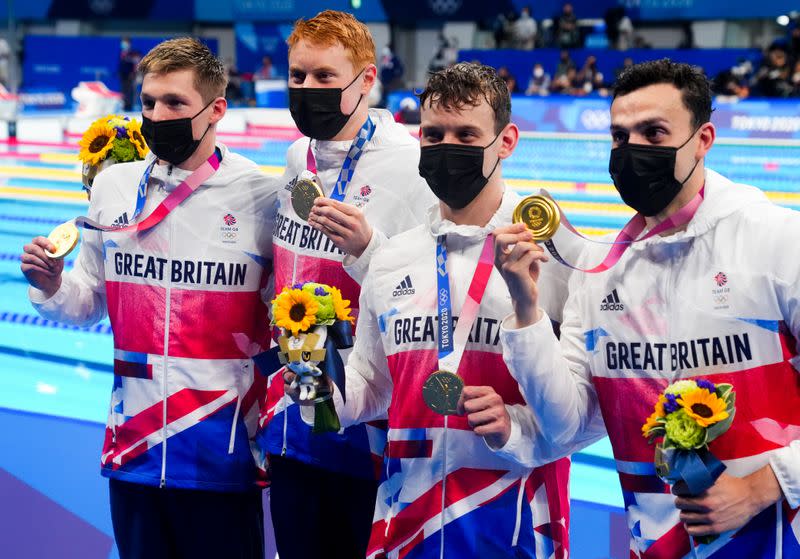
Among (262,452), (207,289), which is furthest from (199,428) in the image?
(207,289)

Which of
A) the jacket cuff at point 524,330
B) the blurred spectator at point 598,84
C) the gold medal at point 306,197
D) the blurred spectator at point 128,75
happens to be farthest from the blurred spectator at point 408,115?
the jacket cuff at point 524,330

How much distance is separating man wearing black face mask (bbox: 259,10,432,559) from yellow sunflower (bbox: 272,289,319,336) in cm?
47

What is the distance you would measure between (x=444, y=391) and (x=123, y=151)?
63.2 inches

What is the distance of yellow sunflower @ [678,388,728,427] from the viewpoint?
70.2 inches

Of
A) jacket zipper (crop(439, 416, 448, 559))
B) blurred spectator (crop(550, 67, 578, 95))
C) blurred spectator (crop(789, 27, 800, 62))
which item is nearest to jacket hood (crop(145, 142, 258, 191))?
jacket zipper (crop(439, 416, 448, 559))

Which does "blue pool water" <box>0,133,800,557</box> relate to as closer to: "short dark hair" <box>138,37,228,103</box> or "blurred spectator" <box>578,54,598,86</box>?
"short dark hair" <box>138,37,228,103</box>

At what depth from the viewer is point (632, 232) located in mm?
2135

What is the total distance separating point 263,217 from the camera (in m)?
2.93

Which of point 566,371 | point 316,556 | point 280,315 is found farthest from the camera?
point 316,556

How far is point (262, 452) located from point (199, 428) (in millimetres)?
198

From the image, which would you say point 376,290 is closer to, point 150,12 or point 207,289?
point 207,289

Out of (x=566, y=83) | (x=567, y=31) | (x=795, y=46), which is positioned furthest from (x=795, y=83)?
(x=567, y=31)

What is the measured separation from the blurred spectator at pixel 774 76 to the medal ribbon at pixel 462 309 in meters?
15.8

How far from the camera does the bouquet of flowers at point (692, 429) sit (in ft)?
5.87
